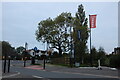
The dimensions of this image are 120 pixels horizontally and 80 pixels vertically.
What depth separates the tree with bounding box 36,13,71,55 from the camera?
5359cm

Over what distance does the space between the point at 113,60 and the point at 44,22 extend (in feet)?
89.3

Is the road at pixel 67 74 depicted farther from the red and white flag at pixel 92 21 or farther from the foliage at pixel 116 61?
the red and white flag at pixel 92 21

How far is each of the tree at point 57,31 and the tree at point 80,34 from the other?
3150 mm

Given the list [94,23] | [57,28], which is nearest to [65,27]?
[57,28]

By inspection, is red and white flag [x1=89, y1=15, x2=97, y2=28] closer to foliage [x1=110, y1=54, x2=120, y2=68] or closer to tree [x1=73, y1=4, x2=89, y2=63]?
tree [x1=73, y1=4, x2=89, y2=63]

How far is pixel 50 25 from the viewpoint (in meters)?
53.8

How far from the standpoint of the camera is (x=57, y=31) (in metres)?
53.2

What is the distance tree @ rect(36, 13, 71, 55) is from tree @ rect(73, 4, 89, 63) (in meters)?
3.15

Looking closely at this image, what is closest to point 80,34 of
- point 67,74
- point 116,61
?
point 116,61

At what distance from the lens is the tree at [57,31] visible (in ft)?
176

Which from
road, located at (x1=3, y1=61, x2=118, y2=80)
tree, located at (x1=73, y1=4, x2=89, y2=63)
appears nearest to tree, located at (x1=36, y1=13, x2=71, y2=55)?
tree, located at (x1=73, y1=4, x2=89, y2=63)

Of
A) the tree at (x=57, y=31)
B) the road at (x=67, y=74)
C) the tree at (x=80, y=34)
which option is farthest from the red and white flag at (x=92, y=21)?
the tree at (x=57, y=31)

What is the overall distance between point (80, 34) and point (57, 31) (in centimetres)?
1330

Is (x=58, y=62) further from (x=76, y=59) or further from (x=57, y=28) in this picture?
(x=57, y=28)
